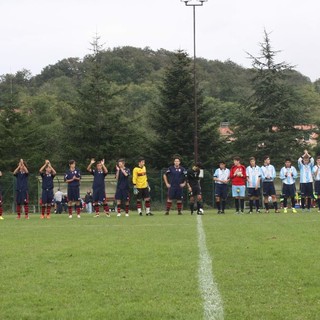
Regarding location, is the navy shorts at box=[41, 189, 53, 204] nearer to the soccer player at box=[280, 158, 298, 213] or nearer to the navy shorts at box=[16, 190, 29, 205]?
the navy shorts at box=[16, 190, 29, 205]

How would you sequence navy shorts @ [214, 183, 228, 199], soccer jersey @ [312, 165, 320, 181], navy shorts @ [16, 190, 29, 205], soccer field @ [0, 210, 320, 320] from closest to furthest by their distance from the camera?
soccer field @ [0, 210, 320, 320] → navy shorts @ [16, 190, 29, 205] → soccer jersey @ [312, 165, 320, 181] → navy shorts @ [214, 183, 228, 199]

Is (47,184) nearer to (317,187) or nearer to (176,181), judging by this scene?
(176,181)

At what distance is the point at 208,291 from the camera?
6891mm

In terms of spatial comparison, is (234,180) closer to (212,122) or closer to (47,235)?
(47,235)

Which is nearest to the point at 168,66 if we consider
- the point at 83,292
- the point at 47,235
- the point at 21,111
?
the point at 21,111

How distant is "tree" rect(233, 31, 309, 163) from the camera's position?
51656 mm

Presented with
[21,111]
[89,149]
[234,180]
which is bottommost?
[234,180]

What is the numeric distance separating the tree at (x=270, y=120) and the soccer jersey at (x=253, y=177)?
26.8m

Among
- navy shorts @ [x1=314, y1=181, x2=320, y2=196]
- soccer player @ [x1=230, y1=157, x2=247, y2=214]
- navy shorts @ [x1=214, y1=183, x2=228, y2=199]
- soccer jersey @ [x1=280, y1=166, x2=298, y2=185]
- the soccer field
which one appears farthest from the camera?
soccer jersey @ [x1=280, y1=166, x2=298, y2=185]

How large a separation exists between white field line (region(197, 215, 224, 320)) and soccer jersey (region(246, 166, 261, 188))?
1454 centimetres

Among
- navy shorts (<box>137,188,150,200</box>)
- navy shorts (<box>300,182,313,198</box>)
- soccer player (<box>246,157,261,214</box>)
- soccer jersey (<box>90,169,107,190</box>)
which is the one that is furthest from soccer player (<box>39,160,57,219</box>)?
navy shorts (<box>300,182,313,198</box>)

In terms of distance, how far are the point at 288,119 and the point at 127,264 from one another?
45.0m

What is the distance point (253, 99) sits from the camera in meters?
53.8

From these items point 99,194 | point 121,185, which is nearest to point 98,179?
point 99,194
